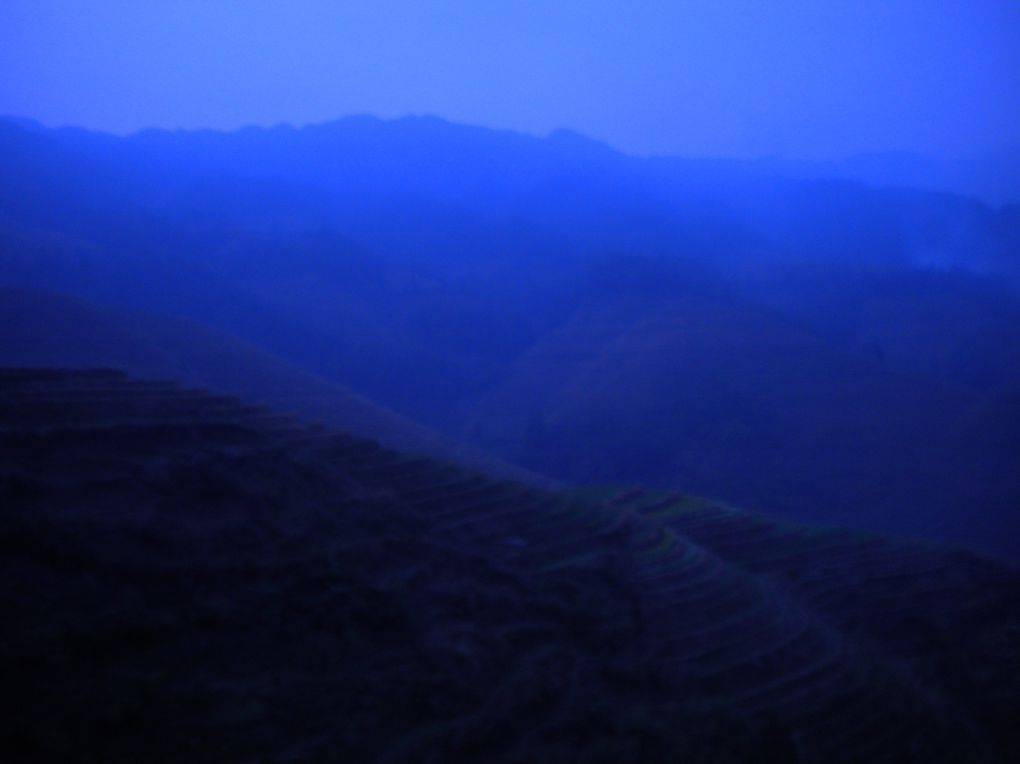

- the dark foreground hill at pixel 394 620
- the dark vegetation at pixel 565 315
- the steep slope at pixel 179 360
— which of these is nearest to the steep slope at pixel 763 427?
the dark vegetation at pixel 565 315

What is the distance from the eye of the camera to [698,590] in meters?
11.8

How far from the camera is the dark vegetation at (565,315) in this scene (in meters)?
27.2

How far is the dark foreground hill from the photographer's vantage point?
22.0 feet

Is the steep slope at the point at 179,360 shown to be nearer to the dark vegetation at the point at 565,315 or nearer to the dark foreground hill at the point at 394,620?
the dark vegetation at the point at 565,315

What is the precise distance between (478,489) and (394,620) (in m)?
4.53

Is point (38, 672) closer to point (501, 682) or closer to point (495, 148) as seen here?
point (501, 682)

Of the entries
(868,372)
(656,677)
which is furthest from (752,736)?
(868,372)

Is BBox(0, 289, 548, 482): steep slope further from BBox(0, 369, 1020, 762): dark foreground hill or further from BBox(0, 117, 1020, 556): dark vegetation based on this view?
BBox(0, 369, 1020, 762): dark foreground hill

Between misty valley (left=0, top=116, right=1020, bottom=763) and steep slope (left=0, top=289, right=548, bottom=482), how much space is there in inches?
7.3

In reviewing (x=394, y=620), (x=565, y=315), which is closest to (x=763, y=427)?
(x=565, y=315)

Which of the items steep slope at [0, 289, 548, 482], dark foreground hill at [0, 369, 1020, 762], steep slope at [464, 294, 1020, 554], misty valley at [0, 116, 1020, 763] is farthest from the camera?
steep slope at [464, 294, 1020, 554]

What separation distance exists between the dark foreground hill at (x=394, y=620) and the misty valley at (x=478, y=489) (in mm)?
42

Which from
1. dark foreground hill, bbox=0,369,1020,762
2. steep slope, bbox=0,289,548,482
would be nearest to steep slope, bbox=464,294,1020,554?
steep slope, bbox=0,289,548,482

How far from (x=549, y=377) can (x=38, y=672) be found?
34706 mm
